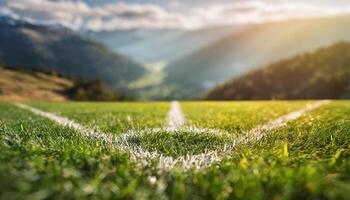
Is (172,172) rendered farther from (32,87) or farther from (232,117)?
(32,87)

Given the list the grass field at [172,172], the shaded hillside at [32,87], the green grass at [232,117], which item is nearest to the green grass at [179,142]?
the grass field at [172,172]

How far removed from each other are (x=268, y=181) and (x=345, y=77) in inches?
7062

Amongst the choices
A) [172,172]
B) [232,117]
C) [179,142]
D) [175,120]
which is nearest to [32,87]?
[232,117]

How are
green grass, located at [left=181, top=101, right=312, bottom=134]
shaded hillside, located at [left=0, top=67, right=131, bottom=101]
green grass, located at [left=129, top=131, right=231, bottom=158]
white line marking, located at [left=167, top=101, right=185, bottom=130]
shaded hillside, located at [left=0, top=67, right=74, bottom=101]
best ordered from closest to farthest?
green grass, located at [left=129, top=131, right=231, bottom=158] < white line marking, located at [left=167, top=101, right=185, bottom=130] < green grass, located at [left=181, top=101, right=312, bottom=134] < shaded hillside, located at [left=0, top=67, right=74, bottom=101] < shaded hillside, located at [left=0, top=67, right=131, bottom=101]

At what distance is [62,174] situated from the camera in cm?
407

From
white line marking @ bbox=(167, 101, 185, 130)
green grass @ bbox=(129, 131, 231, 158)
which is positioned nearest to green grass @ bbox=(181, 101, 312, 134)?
white line marking @ bbox=(167, 101, 185, 130)

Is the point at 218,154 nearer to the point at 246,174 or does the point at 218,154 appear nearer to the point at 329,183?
the point at 246,174

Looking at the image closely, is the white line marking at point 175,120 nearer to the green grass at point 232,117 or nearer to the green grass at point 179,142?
the green grass at point 232,117

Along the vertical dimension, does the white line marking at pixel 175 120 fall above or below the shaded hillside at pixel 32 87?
below

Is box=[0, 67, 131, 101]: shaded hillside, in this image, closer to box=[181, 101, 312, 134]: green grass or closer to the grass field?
box=[181, 101, 312, 134]: green grass

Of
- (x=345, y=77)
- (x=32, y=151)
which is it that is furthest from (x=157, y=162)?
(x=345, y=77)

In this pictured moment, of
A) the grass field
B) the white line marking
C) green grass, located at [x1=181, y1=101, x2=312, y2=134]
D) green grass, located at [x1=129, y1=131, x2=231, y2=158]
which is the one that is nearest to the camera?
the grass field

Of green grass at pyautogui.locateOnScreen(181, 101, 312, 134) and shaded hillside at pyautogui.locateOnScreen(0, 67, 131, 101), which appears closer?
green grass at pyautogui.locateOnScreen(181, 101, 312, 134)

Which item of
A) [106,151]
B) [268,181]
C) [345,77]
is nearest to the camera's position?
[268,181]
